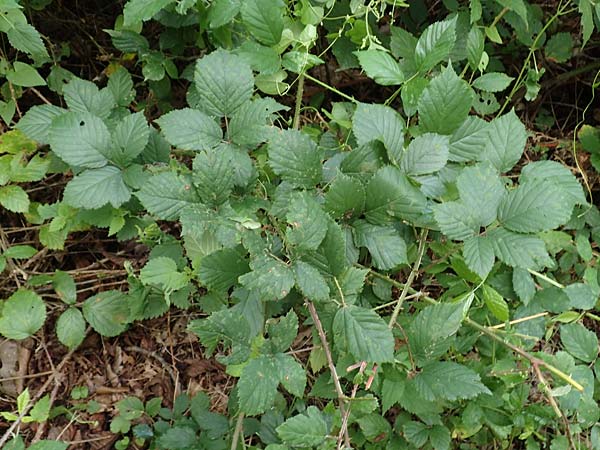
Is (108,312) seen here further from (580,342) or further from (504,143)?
(580,342)

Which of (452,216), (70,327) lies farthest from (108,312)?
(452,216)

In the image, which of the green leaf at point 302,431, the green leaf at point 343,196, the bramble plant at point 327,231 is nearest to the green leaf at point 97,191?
the bramble plant at point 327,231

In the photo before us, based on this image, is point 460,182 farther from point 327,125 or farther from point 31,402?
point 31,402

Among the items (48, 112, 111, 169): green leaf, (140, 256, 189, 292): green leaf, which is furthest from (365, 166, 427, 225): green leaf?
(48, 112, 111, 169): green leaf

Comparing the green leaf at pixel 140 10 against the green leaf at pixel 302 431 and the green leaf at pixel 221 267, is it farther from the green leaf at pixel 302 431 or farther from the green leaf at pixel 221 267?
the green leaf at pixel 302 431

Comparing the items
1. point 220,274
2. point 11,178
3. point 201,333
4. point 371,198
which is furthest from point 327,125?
point 11,178

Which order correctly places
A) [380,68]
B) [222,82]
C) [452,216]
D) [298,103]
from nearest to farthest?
[452,216], [222,82], [380,68], [298,103]
